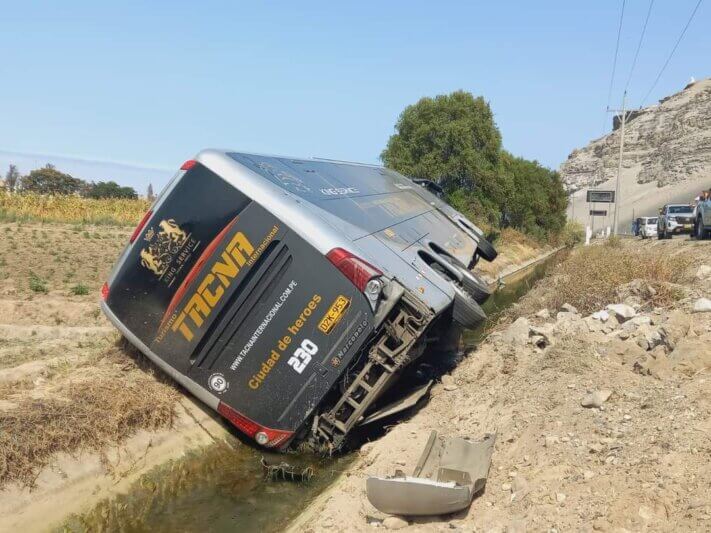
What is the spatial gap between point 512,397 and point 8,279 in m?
11.9

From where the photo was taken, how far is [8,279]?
1445cm

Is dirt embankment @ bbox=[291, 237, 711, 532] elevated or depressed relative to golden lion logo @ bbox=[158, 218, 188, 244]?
elevated

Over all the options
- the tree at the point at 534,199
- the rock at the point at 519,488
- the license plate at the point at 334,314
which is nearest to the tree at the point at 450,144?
the tree at the point at 534,199

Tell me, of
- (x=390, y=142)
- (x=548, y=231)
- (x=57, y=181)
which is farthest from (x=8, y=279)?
(x=57, y=181)

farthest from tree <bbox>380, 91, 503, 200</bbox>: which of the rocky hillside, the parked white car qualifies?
the rocky hillside

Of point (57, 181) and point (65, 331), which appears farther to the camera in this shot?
point (57, 181)


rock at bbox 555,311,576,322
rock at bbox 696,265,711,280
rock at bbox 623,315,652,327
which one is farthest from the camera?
rock at bbox 696,265,711,280

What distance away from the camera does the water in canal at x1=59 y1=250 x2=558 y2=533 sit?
19.1ft

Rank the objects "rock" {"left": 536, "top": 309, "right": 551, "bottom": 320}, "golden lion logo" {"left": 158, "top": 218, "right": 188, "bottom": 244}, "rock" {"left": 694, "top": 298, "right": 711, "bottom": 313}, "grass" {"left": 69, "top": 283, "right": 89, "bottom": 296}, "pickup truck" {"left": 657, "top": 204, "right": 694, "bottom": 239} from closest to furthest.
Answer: "golden lion logo" {"left": 158, "top": 218, "right": 188, "bottom": 244} → "rock" {"left": 694, "top": 298, "right": 711, "bottom": 313} → "rock" {"left": 536, "top": 309, "right": 551, "bottom": 320} → "grass" {"left": 69, "top": 283, "right": 89, "bottom": 296} → "pickup truck" {"left": 657, "top": 204, "right": 694, "bottom": 239}

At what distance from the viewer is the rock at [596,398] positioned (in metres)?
5.75

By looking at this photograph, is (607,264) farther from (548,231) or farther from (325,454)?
(548,231)

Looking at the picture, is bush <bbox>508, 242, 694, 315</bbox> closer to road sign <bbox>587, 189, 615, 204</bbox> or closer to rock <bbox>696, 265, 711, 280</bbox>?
rock <bbox>696, 265, 711, 280</bbox>

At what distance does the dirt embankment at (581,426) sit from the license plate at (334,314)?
4.57 ft

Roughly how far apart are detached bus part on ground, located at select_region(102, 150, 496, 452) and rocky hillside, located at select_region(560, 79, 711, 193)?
8196 centimetres
